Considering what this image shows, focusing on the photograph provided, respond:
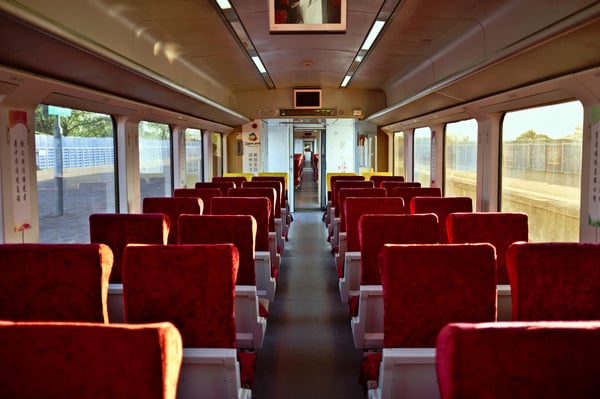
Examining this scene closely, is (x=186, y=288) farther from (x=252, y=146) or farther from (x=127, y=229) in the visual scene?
(x=252, y=146)

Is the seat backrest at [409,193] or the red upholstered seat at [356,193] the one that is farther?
the seat backrest at [409,193]

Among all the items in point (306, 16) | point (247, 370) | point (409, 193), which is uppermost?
point (306, 16)

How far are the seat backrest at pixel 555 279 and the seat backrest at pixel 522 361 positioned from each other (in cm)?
110

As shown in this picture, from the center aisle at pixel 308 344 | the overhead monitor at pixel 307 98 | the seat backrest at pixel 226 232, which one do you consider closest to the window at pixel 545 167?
the center aisle at pixel 308 344

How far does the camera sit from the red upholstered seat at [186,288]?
8.61 ft

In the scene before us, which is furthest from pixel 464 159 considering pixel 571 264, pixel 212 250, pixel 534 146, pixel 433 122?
A: pixel 212 250

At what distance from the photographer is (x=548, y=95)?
496 centimetres

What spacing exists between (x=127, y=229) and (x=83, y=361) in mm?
2856

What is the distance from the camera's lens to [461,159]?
28.2 ft

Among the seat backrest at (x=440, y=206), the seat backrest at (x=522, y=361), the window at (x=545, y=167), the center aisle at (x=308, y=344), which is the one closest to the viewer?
the seat backrest at (x=522, y=361)

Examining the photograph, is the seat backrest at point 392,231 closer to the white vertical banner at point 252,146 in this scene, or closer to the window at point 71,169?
the window at point 71,169

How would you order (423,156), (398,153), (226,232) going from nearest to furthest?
1. (226,232)
2. (423,156)
3. (398,153)

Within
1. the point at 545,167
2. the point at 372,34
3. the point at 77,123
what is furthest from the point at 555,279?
the point at 77,123

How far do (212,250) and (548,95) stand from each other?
3.74 meters
